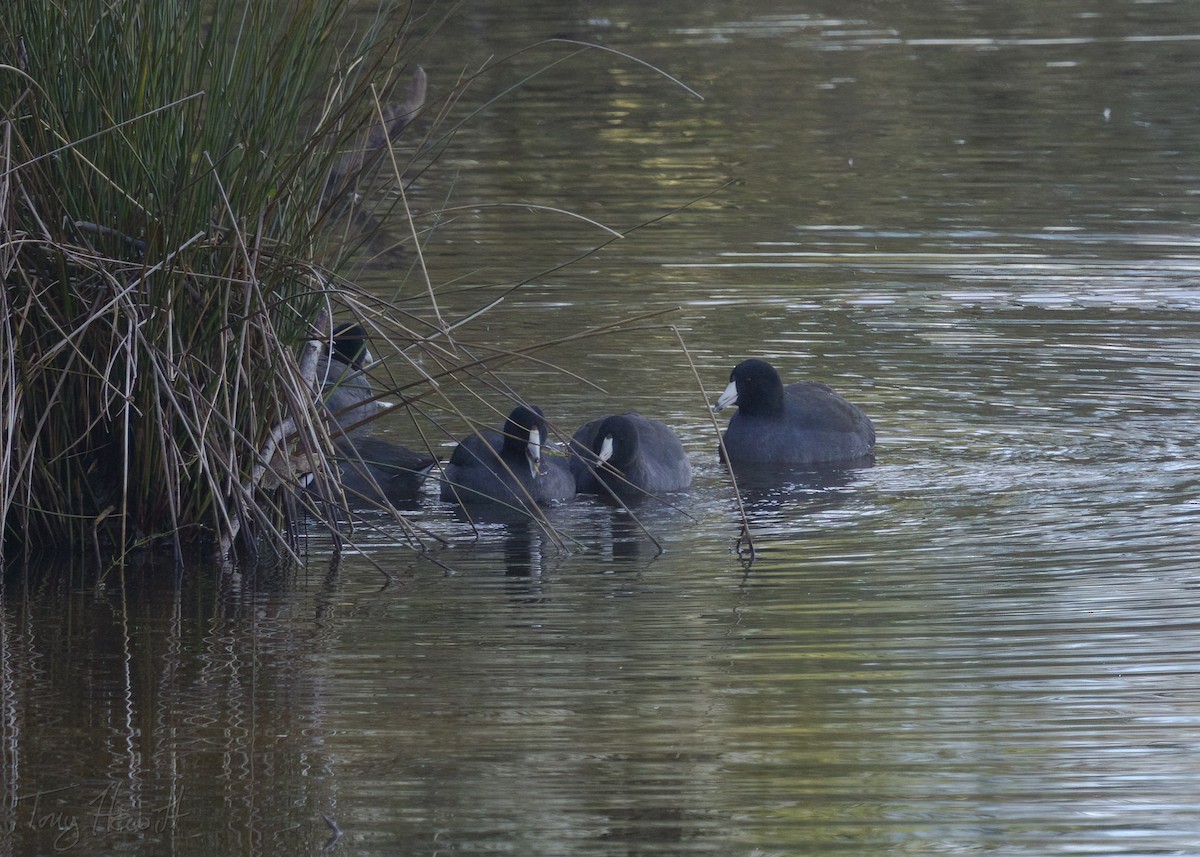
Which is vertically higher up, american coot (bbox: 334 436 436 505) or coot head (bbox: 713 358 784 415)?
coot head (bbox: 713 358 784 415)

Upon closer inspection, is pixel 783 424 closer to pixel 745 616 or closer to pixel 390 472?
pixel 390 472

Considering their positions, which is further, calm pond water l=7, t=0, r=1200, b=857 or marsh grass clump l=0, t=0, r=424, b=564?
marsh grass clump l=0, t=0, r=424, b=564

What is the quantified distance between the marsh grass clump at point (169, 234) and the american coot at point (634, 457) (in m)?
1.88

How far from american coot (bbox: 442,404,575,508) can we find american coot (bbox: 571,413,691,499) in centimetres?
22

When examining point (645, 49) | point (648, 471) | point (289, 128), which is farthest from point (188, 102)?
point (645, 49)

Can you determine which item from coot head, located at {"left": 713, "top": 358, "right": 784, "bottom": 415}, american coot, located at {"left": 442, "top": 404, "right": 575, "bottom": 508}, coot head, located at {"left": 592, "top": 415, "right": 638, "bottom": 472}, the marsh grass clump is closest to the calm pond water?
american coot, located at {"left": 442, "top": 404, "right": 575, "bottom": 508}

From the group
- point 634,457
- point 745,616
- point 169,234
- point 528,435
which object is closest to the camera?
point 745,616

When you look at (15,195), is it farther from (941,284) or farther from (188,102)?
(941,284)

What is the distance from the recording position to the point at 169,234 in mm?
7348

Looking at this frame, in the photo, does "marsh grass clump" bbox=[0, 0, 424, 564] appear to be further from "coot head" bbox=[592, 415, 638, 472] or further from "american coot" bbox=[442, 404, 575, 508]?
"coot head" bbox=[592, 415, 638, 472]

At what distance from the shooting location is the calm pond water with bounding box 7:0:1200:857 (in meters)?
5.11

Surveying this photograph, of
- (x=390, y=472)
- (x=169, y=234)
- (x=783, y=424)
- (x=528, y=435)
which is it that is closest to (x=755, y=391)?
(x=783, y=424)

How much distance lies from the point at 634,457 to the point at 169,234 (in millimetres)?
2716

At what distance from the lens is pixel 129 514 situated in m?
7.84
